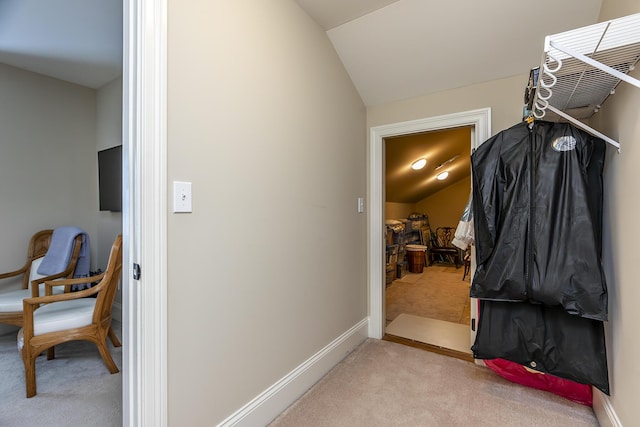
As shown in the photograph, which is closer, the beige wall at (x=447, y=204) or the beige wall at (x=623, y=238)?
the beige wall at (x=623, y=238)

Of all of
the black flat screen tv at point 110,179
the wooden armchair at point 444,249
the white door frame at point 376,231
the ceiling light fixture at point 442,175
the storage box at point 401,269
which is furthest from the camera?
the wooden armchair at point 444,249

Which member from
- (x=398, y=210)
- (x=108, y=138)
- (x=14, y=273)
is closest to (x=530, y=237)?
(x=108, y=138)

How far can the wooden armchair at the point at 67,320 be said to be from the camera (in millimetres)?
1722

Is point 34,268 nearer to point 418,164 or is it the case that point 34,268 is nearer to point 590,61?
point 590,61

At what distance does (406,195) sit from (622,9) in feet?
14.9

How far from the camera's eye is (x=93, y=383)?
184 centimetres

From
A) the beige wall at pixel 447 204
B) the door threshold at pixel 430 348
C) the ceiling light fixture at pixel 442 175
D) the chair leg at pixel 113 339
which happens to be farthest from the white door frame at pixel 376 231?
the beige wall at pixel 447 204

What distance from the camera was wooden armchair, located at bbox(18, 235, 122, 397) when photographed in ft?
5.65

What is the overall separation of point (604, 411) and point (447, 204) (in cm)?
580

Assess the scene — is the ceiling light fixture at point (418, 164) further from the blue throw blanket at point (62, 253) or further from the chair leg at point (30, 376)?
the chair leg at point (30, 376)

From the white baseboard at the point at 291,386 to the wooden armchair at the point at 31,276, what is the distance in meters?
1.82

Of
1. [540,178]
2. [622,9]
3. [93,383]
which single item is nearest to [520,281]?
[540,178]

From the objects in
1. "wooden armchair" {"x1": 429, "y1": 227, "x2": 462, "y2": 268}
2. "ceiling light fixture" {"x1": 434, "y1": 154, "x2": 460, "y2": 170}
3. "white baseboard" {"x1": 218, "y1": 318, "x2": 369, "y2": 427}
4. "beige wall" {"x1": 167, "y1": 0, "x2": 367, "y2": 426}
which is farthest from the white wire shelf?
"wooden armchair" {"x1": 429, "y1": 227, "x2": 462, "y2": 268}

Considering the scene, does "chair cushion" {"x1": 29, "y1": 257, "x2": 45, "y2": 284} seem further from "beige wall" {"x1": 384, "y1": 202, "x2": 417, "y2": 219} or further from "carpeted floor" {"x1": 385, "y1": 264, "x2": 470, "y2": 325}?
"beige wall" {"x1": 384, "y1": 202, "x2": 417, "y2": 219}
